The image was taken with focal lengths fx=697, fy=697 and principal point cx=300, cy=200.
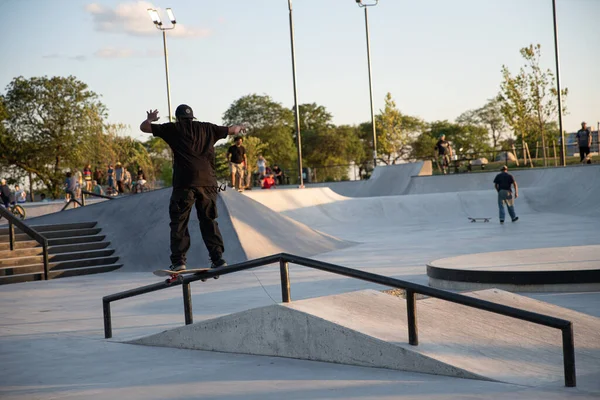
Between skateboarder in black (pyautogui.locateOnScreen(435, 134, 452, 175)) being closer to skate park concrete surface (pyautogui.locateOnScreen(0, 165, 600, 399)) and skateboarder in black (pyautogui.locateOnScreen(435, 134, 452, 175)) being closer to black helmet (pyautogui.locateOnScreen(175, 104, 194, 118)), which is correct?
skate park concrete surface (pyautogui.locateOnScreen(0, 165, 600, 399))

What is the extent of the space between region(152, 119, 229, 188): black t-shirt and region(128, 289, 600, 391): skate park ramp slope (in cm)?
138

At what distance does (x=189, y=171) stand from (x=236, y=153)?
1354 centimetres

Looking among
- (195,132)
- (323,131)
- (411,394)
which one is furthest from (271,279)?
(323,131)

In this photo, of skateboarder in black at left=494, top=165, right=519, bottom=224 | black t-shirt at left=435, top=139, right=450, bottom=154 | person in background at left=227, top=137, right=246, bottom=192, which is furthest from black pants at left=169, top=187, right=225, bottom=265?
black t-shirt at left=435, top=139, right=450, bottom=154

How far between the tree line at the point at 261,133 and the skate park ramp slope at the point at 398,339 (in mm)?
31192

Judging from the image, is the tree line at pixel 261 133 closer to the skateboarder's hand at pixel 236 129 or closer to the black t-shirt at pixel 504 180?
the black t-shirt at pixel 504 180

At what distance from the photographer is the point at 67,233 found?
55.5 feet

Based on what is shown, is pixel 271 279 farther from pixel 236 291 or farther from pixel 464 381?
pixel 464 381

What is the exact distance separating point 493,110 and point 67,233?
95200 mm

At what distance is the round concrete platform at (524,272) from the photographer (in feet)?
29.9

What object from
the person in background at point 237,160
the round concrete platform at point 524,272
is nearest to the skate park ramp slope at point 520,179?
the person in background at point 237,160

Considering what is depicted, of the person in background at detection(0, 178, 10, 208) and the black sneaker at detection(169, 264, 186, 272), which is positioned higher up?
the person in background at detection(0, 178, 10, 208)

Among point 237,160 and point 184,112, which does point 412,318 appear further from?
point 237,160

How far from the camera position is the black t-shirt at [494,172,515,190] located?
20.9m
